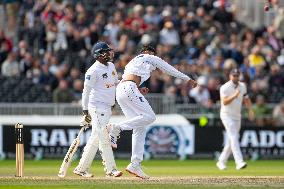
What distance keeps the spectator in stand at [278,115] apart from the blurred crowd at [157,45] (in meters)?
0.03

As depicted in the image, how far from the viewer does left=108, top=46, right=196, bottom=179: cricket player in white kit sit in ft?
65.0

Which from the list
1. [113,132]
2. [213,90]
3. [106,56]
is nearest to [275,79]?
[213,90]

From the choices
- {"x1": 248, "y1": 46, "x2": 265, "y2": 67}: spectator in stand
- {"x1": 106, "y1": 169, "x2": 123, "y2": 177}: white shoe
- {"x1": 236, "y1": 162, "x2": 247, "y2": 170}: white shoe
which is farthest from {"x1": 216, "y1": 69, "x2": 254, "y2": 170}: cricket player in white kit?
{"x1": 248, "y1": 46, "x2": 265, "y2": 67}: spectator in stand

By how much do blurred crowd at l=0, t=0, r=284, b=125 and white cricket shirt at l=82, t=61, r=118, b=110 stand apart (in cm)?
1062

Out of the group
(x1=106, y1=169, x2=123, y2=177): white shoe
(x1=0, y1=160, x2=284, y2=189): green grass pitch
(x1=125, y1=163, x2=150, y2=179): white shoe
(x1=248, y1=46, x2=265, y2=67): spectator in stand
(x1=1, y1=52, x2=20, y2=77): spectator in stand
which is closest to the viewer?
(x1=0, y1=160, x2=284, y2=189): green grass pitch

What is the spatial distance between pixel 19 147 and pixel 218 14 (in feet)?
56.8

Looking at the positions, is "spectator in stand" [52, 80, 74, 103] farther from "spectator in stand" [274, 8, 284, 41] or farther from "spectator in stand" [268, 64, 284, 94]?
"spectator in stand" [274, 8, 284, 41]

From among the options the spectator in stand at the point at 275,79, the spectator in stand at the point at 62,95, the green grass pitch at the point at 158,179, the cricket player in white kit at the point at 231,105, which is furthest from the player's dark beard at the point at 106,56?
the spectator in stand at the point at 275,79

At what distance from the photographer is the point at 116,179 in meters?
19.8

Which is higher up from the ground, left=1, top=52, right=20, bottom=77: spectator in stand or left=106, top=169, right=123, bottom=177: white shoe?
left=1, top=52, right=20, bottom=77: spectator in stand

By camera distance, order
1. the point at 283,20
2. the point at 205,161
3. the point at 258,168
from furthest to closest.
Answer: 1. the point at 283,20
2. the point at 205,161
3. the point at 258,168

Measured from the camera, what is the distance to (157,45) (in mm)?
33844

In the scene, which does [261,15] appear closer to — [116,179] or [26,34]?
[26,34]

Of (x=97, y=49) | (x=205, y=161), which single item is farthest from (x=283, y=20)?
(x=97, y=49)
